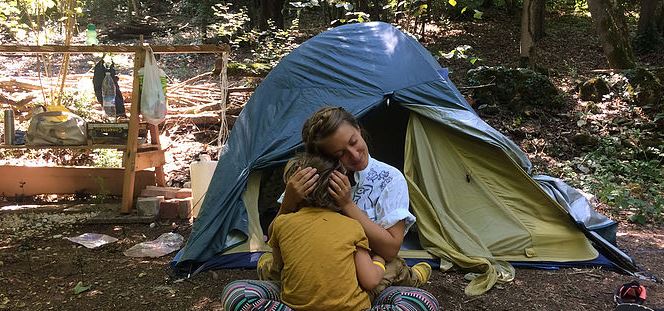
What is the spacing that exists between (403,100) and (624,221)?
2.52 meters

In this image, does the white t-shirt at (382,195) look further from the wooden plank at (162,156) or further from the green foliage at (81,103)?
the green foliage at (81,103)

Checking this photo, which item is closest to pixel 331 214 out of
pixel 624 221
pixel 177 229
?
pixel 177 229

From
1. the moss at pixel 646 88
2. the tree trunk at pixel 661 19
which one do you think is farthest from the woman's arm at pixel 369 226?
the tree trunk at pixel 661 19

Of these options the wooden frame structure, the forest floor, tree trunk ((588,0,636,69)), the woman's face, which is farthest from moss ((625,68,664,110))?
the woman's face

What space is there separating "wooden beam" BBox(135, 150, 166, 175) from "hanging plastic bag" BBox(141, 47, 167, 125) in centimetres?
36

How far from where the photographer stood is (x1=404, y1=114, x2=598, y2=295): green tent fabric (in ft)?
11.9

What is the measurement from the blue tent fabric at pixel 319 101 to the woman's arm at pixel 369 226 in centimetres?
176

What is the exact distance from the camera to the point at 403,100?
3775 millimetres

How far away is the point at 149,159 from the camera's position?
15.5ft

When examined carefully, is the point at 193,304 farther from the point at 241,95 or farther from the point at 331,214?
the point at 241,95

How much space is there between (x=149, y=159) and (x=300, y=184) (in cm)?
320

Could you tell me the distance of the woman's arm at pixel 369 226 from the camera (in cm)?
186

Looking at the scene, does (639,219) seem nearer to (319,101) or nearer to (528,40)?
(319,101)

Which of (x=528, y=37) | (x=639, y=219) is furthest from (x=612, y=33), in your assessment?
(x=639, y=219)
